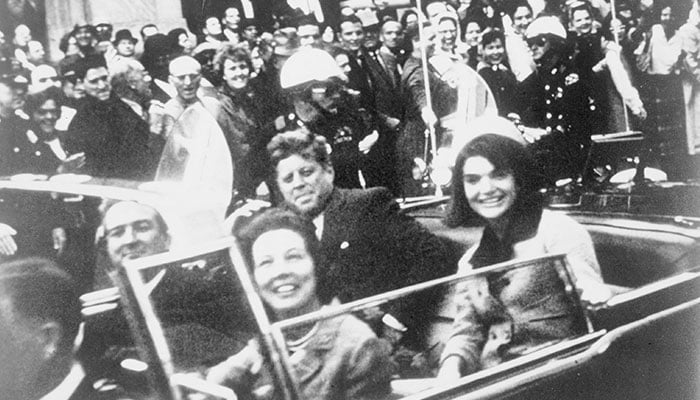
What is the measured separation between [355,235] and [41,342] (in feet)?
3.46

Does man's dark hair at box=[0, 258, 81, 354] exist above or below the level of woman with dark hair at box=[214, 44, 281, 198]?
below

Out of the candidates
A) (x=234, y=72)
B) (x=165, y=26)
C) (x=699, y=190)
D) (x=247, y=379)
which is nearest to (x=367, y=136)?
(x=234, y=72)

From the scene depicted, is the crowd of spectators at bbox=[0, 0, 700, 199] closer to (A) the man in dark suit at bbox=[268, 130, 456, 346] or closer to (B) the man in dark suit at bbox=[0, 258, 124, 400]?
(A) the man in dark suit at bbox=[268, 130, 456, 346]

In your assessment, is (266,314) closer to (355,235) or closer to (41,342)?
(355,235)

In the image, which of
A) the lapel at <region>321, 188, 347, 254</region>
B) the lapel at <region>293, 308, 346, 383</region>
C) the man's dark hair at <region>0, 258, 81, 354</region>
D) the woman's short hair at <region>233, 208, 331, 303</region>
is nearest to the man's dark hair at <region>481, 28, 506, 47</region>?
the lapel at <region>321, 188, 347, 254</region>

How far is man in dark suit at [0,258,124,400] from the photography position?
7.41ft

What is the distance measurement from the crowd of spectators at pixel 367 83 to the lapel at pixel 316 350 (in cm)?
48

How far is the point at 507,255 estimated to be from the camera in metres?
3.12

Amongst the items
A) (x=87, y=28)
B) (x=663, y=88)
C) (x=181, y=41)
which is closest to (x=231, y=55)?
(x=181, y=41)

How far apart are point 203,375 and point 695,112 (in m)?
2.56

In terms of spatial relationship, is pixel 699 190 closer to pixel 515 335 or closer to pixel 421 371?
pixel 515 335

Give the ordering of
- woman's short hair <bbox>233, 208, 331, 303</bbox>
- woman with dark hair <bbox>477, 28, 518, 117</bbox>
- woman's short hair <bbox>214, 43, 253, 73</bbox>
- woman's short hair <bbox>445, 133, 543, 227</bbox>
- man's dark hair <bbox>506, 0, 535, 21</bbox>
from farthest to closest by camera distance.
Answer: man's dark hair <bbox>506, 0, 535, 21</bbox> → woman with dark hair <bbox>477, 28, 518, 117</bbox> → woman's short hair <bbox>445, 133, 543, 227</bbox> → woman's short hair <bbox>214, 43, 253, 73</bbox> → woman's short hair <bbox>233, 208, 331, 303</bbox>

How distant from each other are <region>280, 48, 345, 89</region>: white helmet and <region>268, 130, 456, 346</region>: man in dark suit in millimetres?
179

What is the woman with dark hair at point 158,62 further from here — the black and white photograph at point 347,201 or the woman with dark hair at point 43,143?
the woman with dark hair at point 43,143
